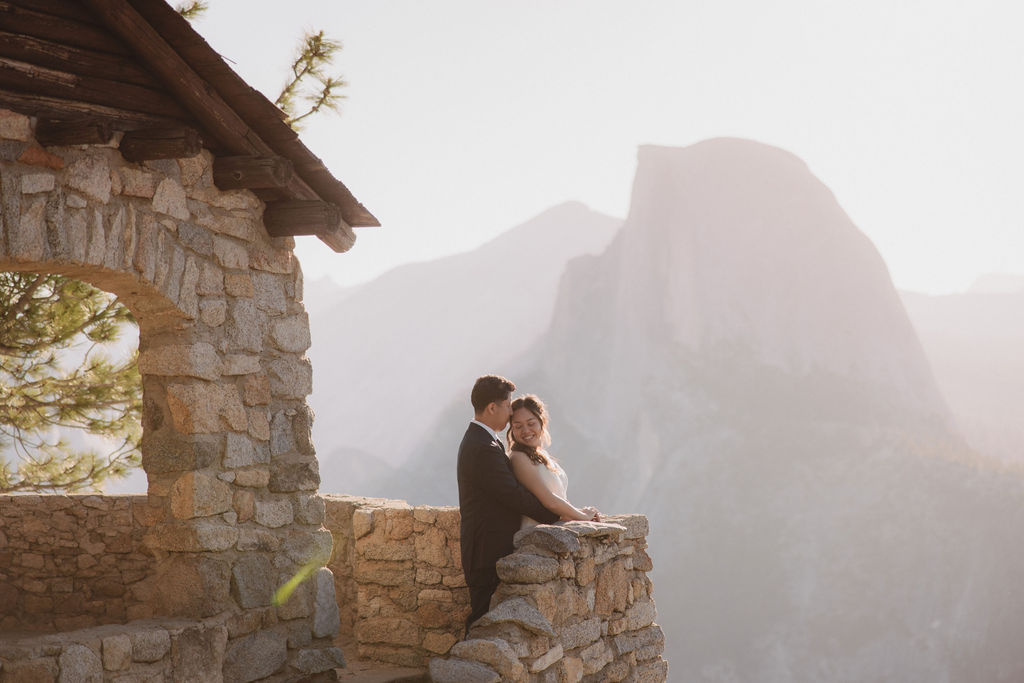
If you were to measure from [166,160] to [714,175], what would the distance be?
52.1m

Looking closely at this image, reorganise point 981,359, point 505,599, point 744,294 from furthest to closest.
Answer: point 981,359 < point 744,294 < point 505,599

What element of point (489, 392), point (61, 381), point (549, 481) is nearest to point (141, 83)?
point (489, 392)

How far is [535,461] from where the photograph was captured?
523 centimetres

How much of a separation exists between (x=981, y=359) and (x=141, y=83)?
212 feet

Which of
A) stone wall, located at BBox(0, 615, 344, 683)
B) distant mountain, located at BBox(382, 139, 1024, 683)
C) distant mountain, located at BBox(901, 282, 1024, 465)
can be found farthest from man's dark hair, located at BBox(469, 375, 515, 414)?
distant mountain, located at BBox(901, 282, 1024, 465)

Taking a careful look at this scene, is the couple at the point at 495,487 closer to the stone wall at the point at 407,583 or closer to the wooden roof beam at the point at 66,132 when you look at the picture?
the stone wall at the point at 407,583

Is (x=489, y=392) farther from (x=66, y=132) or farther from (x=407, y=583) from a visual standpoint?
(x=66, y=132)

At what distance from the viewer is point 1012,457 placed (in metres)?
47.1

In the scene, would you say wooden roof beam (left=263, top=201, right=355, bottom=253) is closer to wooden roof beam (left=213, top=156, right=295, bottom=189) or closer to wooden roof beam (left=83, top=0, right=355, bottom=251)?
wooden roof beam (left=83, top=0, right=355, bottom=251)

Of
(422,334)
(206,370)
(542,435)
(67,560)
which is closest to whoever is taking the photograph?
(206,370)

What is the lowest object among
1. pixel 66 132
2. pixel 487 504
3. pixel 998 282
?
pixel 487 504

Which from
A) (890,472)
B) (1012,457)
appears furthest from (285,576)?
(1012,457)

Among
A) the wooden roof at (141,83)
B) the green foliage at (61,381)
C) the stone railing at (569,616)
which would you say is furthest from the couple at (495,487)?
the green foliage at (61,381)

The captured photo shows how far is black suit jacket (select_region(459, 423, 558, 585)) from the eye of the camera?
4969 mm
